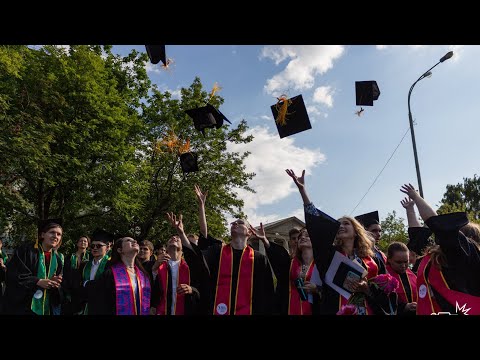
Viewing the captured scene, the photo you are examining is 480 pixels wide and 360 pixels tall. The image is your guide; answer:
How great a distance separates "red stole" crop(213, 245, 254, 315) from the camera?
188 inches

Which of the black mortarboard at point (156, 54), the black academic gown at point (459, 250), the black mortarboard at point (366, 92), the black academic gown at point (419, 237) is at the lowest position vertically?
the black academic gown at point (459, 250)

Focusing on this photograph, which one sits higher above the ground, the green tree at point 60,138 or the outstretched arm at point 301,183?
the green tree at point 60,138

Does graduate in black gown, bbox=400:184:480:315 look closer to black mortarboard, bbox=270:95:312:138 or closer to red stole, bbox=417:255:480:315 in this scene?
red stole, bbox=417:255:480:315

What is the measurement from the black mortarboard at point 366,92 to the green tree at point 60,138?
362 inches

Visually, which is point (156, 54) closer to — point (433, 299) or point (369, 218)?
point (433, 299)

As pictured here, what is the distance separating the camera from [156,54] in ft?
11.6

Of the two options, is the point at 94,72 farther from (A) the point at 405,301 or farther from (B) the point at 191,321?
(B) the point at 191,321

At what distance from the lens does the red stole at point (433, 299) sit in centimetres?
286

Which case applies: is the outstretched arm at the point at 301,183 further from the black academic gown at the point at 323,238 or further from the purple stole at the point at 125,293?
the purple stole at the point at 125,293

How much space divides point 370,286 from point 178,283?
240 centimetres

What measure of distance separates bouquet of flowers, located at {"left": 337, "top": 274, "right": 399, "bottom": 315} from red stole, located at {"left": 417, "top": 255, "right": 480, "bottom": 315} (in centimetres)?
23

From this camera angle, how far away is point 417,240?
4.95 meters

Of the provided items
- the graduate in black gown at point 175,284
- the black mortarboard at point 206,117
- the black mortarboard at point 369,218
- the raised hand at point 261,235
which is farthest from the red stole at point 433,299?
the black mortarboard at point 206,117

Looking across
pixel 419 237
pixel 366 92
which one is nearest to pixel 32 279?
pixel 419 237
